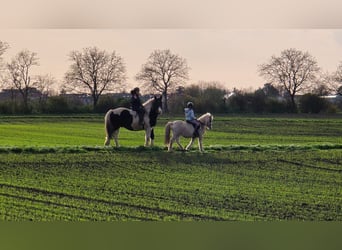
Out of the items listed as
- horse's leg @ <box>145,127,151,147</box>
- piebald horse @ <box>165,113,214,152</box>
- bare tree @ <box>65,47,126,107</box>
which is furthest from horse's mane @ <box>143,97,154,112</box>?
bare tree @ <box>65,47,126,107</box>

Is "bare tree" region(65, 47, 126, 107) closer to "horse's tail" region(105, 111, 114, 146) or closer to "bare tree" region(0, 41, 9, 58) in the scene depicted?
"horse's tail" region(105, 111, 114, 146)

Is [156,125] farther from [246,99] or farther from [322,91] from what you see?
[322,91]

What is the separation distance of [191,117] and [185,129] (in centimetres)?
22

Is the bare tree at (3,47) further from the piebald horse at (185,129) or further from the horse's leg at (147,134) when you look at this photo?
the piebald horse at (185,129)

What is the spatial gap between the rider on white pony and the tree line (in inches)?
9.7

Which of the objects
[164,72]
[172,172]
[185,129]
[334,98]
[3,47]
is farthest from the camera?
[334,98]

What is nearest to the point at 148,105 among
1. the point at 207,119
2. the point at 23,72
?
the point at 207,119

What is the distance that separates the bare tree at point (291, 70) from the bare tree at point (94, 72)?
7.97 feet

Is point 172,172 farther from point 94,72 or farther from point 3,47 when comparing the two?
point 3,47

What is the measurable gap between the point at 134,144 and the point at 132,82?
1.05 metres

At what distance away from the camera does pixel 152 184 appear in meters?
8.62

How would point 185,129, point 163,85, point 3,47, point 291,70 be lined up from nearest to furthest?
point 3,47, point 185,129, point 163,85, point 291,70

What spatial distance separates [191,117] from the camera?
9445 millimetres

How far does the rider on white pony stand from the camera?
9.45 meters
